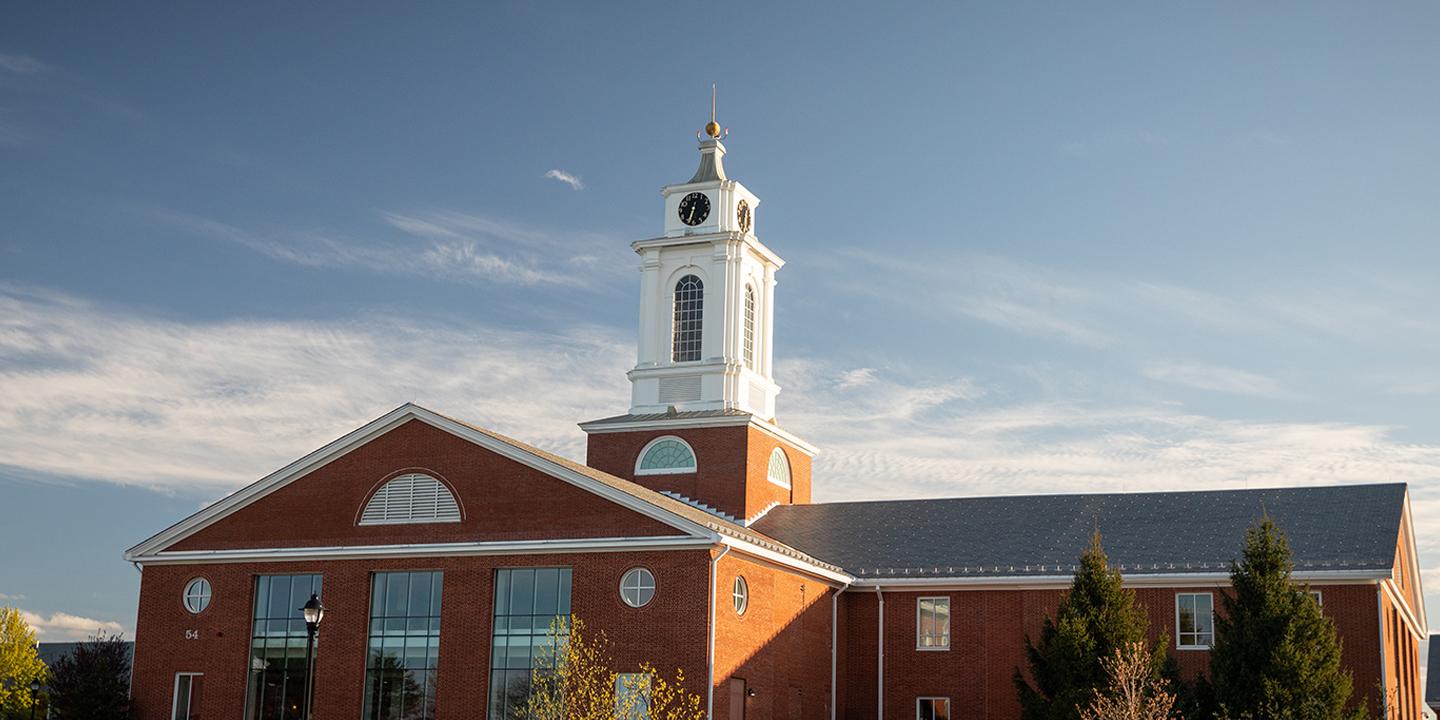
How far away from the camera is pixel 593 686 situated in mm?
32000

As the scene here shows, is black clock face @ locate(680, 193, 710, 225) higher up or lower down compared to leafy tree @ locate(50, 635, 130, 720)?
higher up

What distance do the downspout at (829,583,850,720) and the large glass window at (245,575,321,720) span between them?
1171cm

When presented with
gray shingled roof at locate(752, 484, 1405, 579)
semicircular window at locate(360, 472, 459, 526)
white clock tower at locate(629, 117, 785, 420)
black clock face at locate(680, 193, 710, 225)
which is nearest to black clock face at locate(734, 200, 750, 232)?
white clock tower at locate(629, 117, 785, 420)

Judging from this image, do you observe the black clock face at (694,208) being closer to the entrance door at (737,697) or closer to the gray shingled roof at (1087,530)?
the gray shingled roof at (1087,530)

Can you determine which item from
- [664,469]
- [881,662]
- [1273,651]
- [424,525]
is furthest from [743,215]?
[1273,651]

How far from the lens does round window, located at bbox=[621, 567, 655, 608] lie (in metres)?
33.5

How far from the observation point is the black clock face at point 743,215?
46.7m

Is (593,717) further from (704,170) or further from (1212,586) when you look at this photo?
(704,170)

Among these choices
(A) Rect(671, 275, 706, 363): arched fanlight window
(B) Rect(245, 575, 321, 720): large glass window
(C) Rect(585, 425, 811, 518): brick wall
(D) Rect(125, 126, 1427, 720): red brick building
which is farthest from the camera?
(A) Rect(671, 275, 706, 363): arched fanlight window

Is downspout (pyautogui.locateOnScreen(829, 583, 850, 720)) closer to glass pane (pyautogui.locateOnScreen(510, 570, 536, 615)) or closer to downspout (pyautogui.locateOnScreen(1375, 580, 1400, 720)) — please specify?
glass pane (pyautogui.locateOnScreen(510, 570, 536, 615))

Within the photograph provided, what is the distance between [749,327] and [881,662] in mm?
11832

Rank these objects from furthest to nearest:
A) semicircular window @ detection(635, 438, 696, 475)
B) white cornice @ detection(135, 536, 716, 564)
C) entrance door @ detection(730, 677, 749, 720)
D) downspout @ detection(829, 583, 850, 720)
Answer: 1. semicircular window @ detection(635, 438, 696, 475)
2. downspout @ detection(829, 583, 850, 720)
3. entrance door @ detection(730, 677, 749, 720)
4. white cornice @ detection(135, 536, 716, 564)

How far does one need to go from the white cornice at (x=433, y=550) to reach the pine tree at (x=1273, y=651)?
10.2 metres

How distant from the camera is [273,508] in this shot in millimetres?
37125
